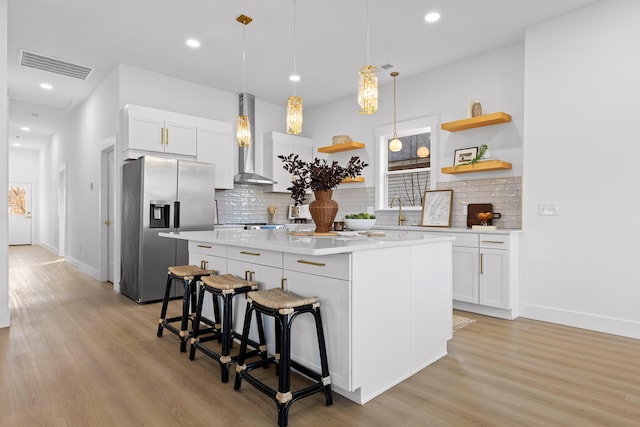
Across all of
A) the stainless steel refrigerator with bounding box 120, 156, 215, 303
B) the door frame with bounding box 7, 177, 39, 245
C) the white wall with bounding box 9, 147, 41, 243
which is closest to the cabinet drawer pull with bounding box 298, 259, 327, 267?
the stainless steel refrigerator with bounding box 120, 156, 215, 303

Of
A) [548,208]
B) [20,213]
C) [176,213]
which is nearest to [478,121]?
[548,208]

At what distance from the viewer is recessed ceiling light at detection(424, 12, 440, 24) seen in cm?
370

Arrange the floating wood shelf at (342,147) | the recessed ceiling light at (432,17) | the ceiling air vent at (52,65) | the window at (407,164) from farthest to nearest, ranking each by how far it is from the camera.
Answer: the floating wood shelf at (342,147) < the window at (407,164) < the ceiling air vent at (52,65) < the recessed ceiling light at (432,17)

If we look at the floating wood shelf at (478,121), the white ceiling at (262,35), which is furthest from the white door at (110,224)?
the floating wood shelf at (478,121)

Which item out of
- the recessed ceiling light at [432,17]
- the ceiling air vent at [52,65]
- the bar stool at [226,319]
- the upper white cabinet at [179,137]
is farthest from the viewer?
the ceiling air vent at [52,65]

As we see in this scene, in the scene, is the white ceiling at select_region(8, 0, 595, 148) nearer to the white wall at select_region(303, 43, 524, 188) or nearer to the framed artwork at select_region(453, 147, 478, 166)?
the white wall at select_region(303, 43, 524, 188)

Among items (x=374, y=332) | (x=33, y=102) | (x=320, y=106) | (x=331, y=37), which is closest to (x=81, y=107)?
(x=33, y=102)

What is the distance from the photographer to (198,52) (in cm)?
459

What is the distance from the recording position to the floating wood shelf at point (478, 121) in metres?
4.18

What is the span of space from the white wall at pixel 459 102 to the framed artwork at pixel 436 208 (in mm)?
226

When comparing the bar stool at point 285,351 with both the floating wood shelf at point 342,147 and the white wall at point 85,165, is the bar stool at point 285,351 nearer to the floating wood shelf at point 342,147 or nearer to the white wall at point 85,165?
the floating wood shelf at point 342,147

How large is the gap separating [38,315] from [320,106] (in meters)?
5.20

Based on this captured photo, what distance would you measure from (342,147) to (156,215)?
9.92 ft

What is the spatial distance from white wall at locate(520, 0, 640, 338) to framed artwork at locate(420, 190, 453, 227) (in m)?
1.06
